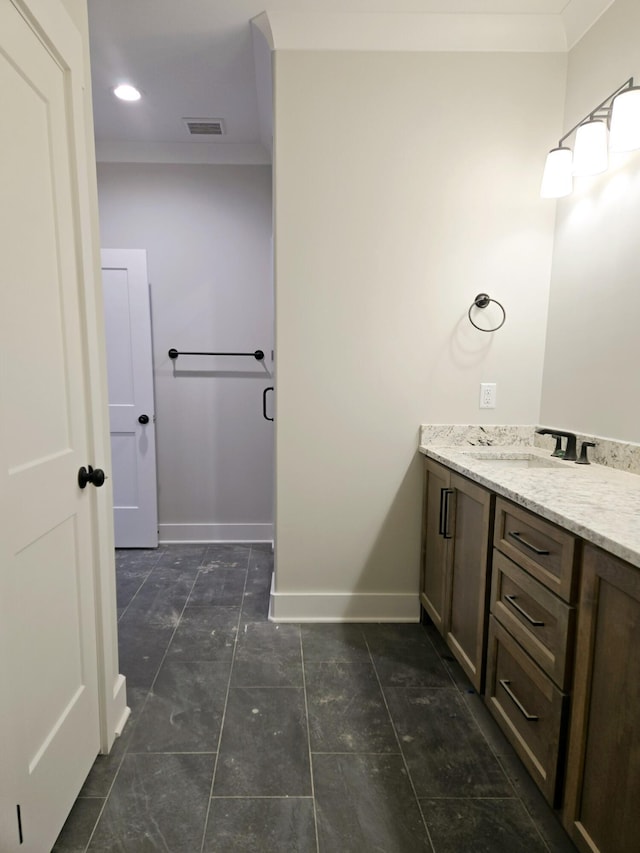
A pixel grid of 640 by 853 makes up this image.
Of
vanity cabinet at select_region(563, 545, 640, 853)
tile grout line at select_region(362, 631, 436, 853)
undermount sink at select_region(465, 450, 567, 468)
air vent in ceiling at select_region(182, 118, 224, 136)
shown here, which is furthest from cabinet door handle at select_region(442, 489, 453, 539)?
air vent in ceiling at select_region(182, 118, 224, 136)

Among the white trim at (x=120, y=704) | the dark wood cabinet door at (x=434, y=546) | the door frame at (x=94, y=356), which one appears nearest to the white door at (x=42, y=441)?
the door frame at (x=94, y=356)

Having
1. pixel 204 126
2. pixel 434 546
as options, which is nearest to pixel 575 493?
pixel 434 546

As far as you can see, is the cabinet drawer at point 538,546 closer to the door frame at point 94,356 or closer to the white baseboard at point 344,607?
the white baseboard at point 344,607

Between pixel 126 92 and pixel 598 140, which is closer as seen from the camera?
pixel 598 140

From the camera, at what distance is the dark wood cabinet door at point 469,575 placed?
149 centimetres

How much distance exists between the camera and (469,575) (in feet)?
5.30

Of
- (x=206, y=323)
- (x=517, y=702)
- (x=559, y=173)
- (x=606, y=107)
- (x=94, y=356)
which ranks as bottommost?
(x=517, y=702)

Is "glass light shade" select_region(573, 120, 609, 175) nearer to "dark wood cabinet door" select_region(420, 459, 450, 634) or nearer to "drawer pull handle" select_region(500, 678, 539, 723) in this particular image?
"dark wood cabinet door" select_region(420, 459, 450, 634)

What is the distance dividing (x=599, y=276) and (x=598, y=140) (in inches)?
20.0

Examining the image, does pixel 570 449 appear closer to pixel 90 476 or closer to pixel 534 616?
pixel 534 616

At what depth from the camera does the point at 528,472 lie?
1.55 metres

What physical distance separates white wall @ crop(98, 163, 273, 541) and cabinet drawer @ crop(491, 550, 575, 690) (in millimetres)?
2116

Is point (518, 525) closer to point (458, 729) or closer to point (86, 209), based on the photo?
point (458, 729)

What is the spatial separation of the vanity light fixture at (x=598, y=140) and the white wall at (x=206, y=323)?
74.6 inches
